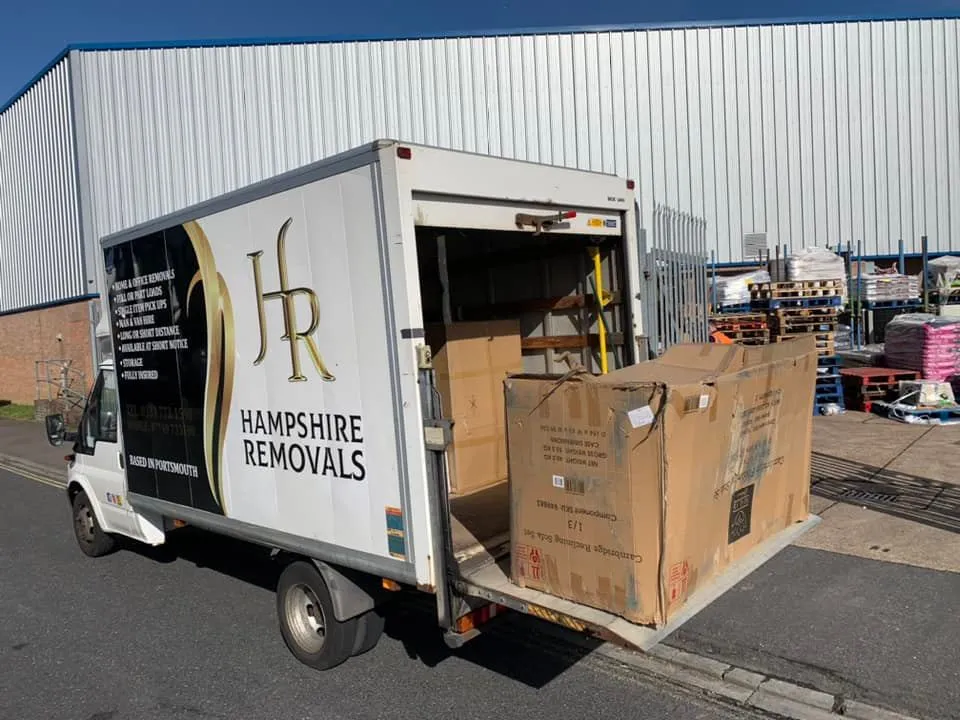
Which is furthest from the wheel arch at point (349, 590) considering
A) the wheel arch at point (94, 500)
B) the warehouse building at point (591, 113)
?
the warehouse building at point (591, 113)

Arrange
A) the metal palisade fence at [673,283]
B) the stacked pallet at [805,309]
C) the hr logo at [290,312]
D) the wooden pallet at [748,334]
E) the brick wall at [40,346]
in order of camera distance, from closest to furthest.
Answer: the hr logo at [290,312] < the metal palisade fence at [673,283] < the stacked pallet at [805,309] < the wooden pallet at [748,334] < the brick wall at [40,346]

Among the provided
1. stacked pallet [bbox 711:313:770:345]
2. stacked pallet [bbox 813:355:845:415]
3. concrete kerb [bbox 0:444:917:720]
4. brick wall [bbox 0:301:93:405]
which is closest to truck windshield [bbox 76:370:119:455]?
concrete kerb [bbox 0:444:917:720]

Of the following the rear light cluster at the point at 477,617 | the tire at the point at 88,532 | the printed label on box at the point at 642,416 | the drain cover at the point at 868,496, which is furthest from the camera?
the tire at the point at 88,532

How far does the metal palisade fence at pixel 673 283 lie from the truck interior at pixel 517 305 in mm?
1923

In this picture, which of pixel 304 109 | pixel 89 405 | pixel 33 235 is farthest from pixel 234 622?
pixel 33 235

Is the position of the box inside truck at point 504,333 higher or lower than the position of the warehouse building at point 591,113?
lower

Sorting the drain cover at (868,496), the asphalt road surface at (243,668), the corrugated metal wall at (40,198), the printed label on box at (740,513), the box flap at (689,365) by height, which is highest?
the corrugated metal wall at (40,198)

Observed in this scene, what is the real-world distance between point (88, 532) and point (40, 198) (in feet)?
57.1

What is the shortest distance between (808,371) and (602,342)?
1561 millimetres

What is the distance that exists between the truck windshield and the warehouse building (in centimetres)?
1292

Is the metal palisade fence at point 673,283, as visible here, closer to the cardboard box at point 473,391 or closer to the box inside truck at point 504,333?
the box inside truck at point 504,333

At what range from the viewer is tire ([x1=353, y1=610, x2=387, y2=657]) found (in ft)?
15.4

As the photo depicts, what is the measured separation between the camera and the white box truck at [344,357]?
3.83m

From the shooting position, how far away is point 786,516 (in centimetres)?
439
